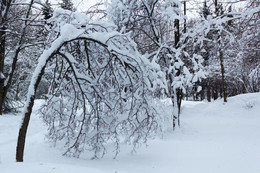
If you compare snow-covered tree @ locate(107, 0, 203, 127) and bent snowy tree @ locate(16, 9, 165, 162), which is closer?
bent snowy tree @ locate(16, 9, 165, 162)

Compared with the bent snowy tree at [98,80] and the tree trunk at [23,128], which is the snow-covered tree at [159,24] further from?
the tree trunk at [23,128]

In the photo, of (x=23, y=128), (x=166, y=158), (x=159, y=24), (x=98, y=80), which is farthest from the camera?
(x=159, y=24)

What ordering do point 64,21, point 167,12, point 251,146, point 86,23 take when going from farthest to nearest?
point 167,12 → point 251,146 → point 64,21 → point 86,23

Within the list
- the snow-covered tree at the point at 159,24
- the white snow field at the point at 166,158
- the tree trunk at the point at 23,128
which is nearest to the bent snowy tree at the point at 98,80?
the tree trunk at the point at 23,128

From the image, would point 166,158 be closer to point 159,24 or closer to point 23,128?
point 23,128

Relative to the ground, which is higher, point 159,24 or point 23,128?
point 159,24

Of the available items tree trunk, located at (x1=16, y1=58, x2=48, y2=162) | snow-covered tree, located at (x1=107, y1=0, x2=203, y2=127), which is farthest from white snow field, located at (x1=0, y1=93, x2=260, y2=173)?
snow-covered tree, located at (x1=107, y1=0, x2=203, y2=127)

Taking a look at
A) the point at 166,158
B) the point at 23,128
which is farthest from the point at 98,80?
the point at 166,158

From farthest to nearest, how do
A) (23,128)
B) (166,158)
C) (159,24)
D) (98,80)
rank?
(159,24)
(166,158)
(98,80)
(23,128)

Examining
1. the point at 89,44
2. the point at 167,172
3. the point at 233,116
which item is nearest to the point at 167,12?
the point at 89,44

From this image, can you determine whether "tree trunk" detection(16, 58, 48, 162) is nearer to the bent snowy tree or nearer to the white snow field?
the bent snowy tree

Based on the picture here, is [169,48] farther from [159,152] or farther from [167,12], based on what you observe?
[159,152]

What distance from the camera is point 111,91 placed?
4438 millimetres

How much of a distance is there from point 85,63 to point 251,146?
5.27 meters
